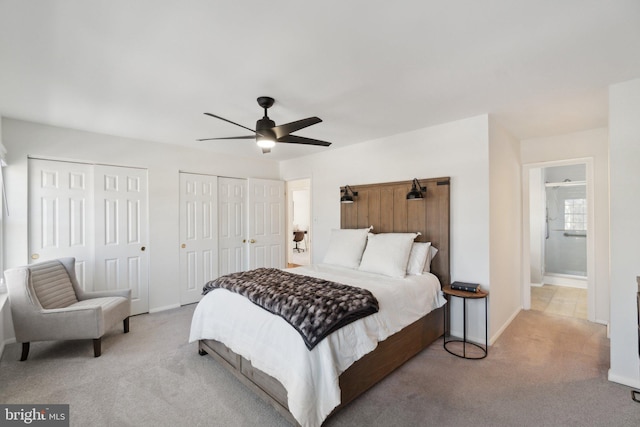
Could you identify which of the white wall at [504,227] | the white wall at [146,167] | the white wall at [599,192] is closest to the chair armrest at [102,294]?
the white wall at [146,167]

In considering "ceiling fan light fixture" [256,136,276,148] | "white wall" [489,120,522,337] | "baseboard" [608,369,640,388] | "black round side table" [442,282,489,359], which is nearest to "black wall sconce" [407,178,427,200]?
"white wall" [489,120,522,337]

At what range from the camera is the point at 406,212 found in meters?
3.67

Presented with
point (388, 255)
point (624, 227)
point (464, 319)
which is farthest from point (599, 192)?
point (388, 255)

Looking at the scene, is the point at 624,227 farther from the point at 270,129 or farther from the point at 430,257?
the point at 270,129

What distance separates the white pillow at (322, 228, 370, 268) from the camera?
3.49 m

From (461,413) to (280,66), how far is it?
2762mm

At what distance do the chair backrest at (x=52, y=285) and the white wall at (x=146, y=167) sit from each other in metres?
0.49

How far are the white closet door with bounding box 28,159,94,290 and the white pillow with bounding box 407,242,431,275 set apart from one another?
395 cm

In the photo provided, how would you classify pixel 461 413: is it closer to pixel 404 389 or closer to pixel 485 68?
pixel 404 389

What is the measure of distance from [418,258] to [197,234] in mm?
3311

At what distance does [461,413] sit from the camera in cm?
197

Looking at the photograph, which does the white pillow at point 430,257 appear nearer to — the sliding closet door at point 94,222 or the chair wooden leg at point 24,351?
the sliding closet door at point 94,222

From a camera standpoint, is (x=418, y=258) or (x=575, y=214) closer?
(x=418, y=258)

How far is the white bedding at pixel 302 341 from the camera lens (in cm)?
169
